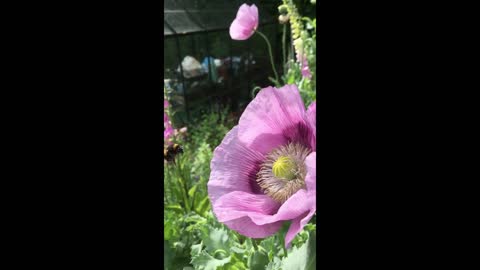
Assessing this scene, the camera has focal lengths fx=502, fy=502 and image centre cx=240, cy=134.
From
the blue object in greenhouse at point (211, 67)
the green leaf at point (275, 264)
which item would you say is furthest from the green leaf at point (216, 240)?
the blue object in greenhouse at point (211, 67)

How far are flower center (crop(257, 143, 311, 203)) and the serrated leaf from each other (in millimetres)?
125

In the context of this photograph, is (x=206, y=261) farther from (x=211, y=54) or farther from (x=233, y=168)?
(x=211, y=54)

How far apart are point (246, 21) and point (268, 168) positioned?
7.1 inches

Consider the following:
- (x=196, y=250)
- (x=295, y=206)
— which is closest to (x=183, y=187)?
(x=196, y=250)

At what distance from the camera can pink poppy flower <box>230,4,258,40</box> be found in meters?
0.59

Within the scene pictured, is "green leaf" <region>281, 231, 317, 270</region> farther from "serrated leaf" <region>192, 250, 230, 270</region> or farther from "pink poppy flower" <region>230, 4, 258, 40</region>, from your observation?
"pink poppy flower" <region>230, 4, 258, 40</region>

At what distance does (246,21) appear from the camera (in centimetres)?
60

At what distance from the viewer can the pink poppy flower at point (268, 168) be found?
1.66 ft
